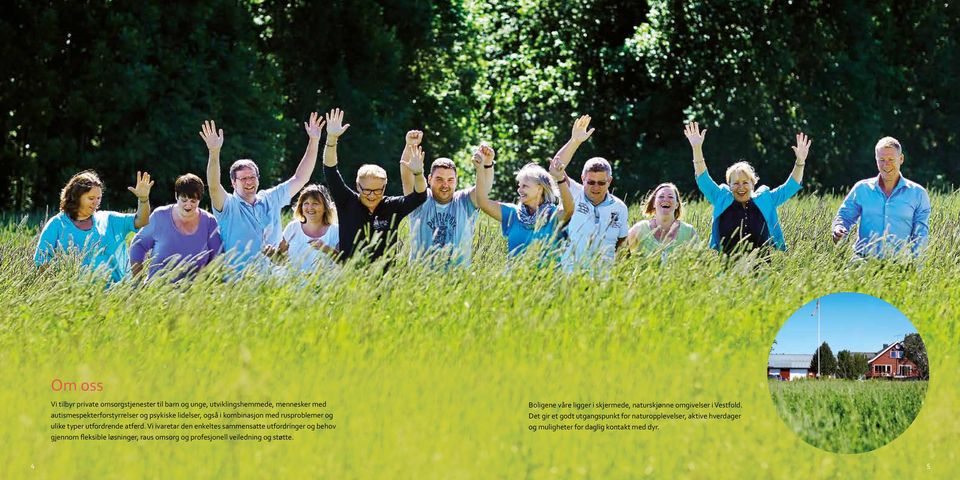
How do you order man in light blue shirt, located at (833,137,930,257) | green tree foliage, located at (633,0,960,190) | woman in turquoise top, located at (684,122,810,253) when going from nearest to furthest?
woman in turquoise top, located at (684,122,810,253) → man in light blue shirt, located at (833,137,930,257) → green tree foliage, located at (633,0,960,190)

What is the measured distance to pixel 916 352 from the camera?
5.28 meters

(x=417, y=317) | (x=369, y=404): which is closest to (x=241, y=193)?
(x=417, y=317)

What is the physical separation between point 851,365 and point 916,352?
0.36 meters

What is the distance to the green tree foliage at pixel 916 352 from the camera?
5.23 m

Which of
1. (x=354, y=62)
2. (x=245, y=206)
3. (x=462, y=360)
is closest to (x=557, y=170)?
(x=245, y=206)

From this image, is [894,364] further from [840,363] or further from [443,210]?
[443,210]

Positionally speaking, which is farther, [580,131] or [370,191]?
[580,131]

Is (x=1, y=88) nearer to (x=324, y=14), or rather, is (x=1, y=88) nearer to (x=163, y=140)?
(x=163, y=140)

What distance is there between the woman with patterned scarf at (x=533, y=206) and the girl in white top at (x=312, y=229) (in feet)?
3.26

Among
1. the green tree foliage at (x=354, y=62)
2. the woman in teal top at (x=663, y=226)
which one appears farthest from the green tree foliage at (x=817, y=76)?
the woman in teal top at (x=663, y=226)

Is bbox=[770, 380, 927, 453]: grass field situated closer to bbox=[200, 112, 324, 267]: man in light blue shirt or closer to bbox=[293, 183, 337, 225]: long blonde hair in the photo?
bbox=[293, 183, 337, 225]: long blonde hair

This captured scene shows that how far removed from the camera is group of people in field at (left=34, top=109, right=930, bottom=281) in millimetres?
7676

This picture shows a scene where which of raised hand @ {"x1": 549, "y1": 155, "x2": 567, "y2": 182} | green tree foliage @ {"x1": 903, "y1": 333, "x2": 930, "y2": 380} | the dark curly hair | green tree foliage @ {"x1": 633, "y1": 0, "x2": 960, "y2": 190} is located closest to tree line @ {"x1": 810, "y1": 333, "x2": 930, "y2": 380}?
green tree foliage @ {"x1": 903, "y1": 333, "x2": 930, "y2": 380}

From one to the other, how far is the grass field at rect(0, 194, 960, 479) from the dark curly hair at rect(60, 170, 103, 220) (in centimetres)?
48
